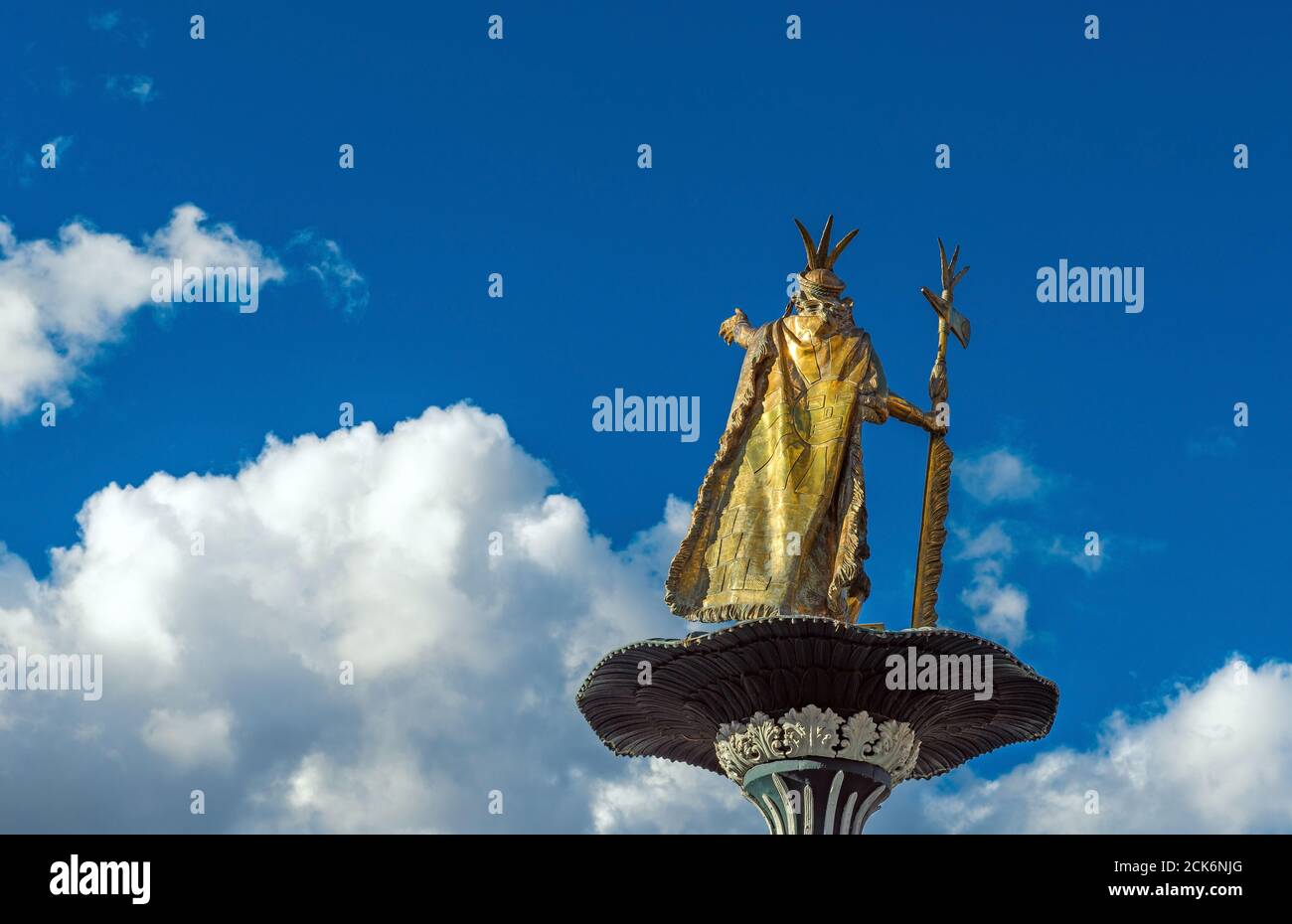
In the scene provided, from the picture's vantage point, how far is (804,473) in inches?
1198

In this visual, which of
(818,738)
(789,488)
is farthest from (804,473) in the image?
(818,738)

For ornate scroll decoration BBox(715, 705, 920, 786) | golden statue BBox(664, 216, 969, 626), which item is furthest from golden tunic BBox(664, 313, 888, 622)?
ornate scroll decoration BBox(715, 705, 920, 786)

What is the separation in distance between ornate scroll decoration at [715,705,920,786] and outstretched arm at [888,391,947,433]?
4928 millimetres

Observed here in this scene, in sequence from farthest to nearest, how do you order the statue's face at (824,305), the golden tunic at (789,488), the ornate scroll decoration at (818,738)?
1. the statue's face at (824,305)
2. the golden tunic at (789,488)
3. the ornate scroll decoration at (818,738)

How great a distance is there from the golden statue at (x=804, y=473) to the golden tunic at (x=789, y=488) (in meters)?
0.02

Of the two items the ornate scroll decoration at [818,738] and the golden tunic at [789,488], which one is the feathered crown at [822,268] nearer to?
the golden tunic at [789,488]

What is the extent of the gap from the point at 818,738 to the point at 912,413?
18.8 feet

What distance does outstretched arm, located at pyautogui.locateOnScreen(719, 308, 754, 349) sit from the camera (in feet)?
104

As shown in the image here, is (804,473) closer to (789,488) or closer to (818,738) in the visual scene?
(789,488)

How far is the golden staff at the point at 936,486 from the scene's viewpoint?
100 feet

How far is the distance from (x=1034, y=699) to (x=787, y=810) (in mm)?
4229

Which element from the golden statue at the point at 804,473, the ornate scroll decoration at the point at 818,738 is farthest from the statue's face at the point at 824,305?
the ornate scroll decoration at the point at 818,738

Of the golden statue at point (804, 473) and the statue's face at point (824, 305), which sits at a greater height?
the statue's face at point (824, 305)
